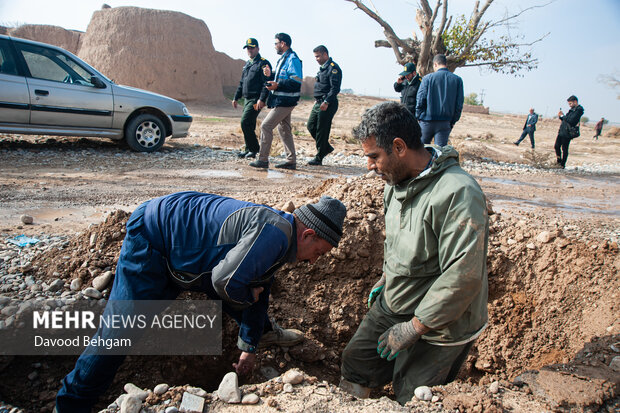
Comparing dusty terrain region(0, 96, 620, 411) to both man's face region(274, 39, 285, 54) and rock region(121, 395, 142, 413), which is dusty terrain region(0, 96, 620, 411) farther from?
man's face region(274, 39, 285, 54)

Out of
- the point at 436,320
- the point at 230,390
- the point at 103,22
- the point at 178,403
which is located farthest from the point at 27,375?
the point at 103,22

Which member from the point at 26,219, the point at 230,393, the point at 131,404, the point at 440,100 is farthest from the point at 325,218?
the point at 440,100

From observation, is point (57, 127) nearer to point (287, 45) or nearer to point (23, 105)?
point (23, 105)

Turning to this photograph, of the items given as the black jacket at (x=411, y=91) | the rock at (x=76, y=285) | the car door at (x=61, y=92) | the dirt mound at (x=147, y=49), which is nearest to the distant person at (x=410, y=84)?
the black jacket at (x=411, y=91)

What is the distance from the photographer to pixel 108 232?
318 cm

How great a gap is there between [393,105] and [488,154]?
1119cm

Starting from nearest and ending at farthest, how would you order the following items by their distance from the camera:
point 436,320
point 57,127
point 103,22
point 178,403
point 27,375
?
point 436,320, point 178,403, point 27,375, point 57,127, point 103,22

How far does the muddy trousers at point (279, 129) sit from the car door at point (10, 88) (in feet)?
12.1

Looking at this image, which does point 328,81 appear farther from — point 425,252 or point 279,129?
point 425,252

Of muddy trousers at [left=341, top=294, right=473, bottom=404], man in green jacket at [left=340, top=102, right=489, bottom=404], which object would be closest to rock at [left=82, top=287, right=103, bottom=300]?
muddy trousers at [left=341, top=294, right=473, bottom=404]

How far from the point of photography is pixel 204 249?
6.75 ft

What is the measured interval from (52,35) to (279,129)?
61.9 feet

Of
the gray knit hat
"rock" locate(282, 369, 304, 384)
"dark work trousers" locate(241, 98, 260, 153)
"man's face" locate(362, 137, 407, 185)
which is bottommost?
"rock" locate(282, 369, 304, 384)

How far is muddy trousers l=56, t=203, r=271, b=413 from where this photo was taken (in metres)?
1.99
